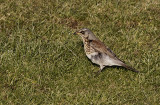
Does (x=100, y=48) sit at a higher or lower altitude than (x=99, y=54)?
higher

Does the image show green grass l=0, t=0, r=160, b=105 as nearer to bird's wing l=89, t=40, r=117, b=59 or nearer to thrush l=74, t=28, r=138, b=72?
thrush l=74, t=28, r=138, b=72

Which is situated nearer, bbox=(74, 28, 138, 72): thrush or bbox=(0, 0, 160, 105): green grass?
bbox=(0, 0, 160, 105): green grass

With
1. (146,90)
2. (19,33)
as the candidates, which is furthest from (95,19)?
(146,90)

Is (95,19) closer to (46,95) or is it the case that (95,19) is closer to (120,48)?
(120,48)

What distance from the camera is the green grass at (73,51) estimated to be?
7.74 metres

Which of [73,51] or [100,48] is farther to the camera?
[73,51]

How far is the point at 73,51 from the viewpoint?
903 centimetres

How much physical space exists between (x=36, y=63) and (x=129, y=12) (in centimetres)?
415

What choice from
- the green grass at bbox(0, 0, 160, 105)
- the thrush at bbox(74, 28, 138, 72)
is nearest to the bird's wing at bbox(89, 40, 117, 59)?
the thrush at bbox(74, 28, 138, 72)

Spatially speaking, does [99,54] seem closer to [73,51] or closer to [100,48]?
[100,48]

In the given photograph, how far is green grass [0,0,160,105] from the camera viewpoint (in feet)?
25.4

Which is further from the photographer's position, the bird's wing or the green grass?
the bird's wing

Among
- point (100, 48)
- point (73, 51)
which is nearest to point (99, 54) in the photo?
point (100, 48)

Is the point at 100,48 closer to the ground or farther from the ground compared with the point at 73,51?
farther from the ground
